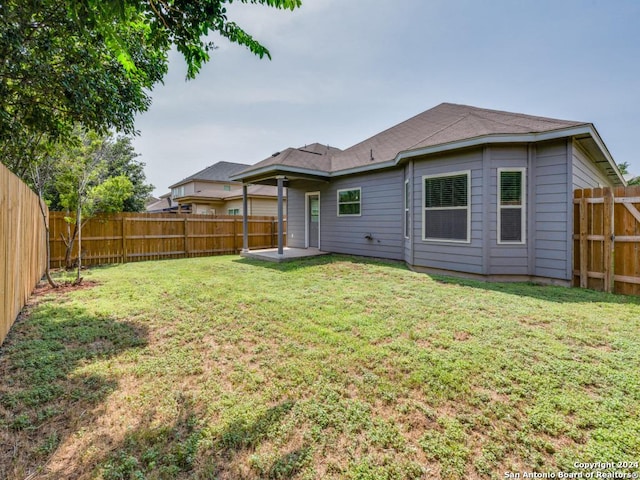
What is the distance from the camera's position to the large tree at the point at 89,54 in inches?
98.3

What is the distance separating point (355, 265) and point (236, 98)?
6.71 m

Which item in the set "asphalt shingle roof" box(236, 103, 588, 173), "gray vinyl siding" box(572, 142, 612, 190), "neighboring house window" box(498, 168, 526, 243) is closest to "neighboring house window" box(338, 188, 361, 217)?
"asphalt shingle roof" box(236, 103, 588, 173)

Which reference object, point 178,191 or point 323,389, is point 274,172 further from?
point 178,191

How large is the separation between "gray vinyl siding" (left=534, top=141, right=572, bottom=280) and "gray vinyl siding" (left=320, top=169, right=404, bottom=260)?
324cm

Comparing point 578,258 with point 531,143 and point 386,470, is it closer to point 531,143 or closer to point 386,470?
point 531,143

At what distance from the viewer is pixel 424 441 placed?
1877mm

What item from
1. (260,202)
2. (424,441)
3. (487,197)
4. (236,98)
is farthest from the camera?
(260,202)

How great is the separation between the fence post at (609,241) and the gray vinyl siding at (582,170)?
2.12 feet

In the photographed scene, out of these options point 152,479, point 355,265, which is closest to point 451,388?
point 152,479

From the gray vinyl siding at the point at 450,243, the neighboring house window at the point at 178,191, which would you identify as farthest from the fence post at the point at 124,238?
the neighboring house window at the point at 178,191

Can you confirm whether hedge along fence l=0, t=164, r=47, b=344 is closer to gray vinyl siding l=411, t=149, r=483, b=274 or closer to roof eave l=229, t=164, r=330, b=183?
roof eave l=229, t=164, r=330, b=183

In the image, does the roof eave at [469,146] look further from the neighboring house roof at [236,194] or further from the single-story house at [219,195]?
the single-story house at [219,195]

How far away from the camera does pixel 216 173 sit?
75.1 ft

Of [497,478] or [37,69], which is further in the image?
[37,69]
